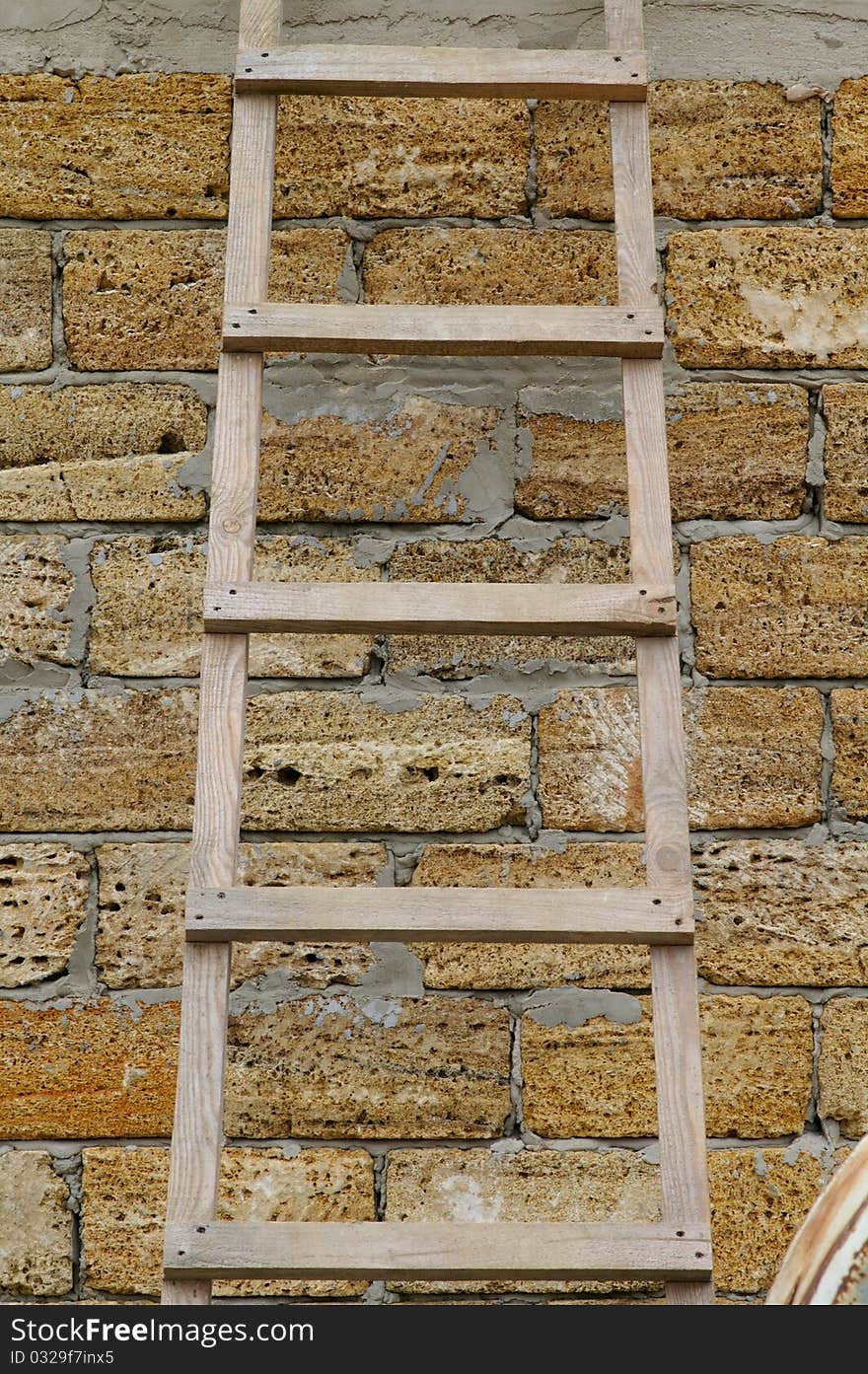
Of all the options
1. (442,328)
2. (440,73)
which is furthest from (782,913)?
(440,73)

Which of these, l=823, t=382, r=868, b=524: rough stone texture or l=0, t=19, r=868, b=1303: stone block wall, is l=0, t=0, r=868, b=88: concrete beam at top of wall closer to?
l=0, t=19, r=868, b=1303: stone block wall

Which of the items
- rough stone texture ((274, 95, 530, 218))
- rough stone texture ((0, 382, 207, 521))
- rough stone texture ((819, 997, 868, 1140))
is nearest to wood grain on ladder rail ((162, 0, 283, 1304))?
rough stone texture ((274, 95, 530, 218))

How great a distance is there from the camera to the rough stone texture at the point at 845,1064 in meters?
1.88

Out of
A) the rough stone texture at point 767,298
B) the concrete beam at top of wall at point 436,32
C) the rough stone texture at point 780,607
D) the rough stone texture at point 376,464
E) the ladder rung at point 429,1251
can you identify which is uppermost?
the concrete beam at top of wall at point 436,32

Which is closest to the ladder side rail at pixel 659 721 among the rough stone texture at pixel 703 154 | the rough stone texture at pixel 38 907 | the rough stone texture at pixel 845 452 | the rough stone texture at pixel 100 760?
the rough stone texture at pixel 703 154

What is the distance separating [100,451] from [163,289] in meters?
0.24

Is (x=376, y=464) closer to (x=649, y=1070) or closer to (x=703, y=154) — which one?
(x=703, y=154)

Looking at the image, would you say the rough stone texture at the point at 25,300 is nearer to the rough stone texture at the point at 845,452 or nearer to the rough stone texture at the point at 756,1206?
the rough stone texture at the point at 845,452

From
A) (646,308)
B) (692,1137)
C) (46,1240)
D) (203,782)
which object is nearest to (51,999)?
(46,1240)

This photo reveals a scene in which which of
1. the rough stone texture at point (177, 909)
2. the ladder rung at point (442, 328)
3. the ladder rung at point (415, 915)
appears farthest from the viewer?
the rough stone texture at point (177, 909)

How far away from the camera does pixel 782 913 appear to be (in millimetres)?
1924

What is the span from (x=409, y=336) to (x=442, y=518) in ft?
1.20

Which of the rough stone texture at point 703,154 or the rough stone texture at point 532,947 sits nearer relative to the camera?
the rough stone texture at point 532,947

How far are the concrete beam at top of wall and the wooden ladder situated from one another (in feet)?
0.78
